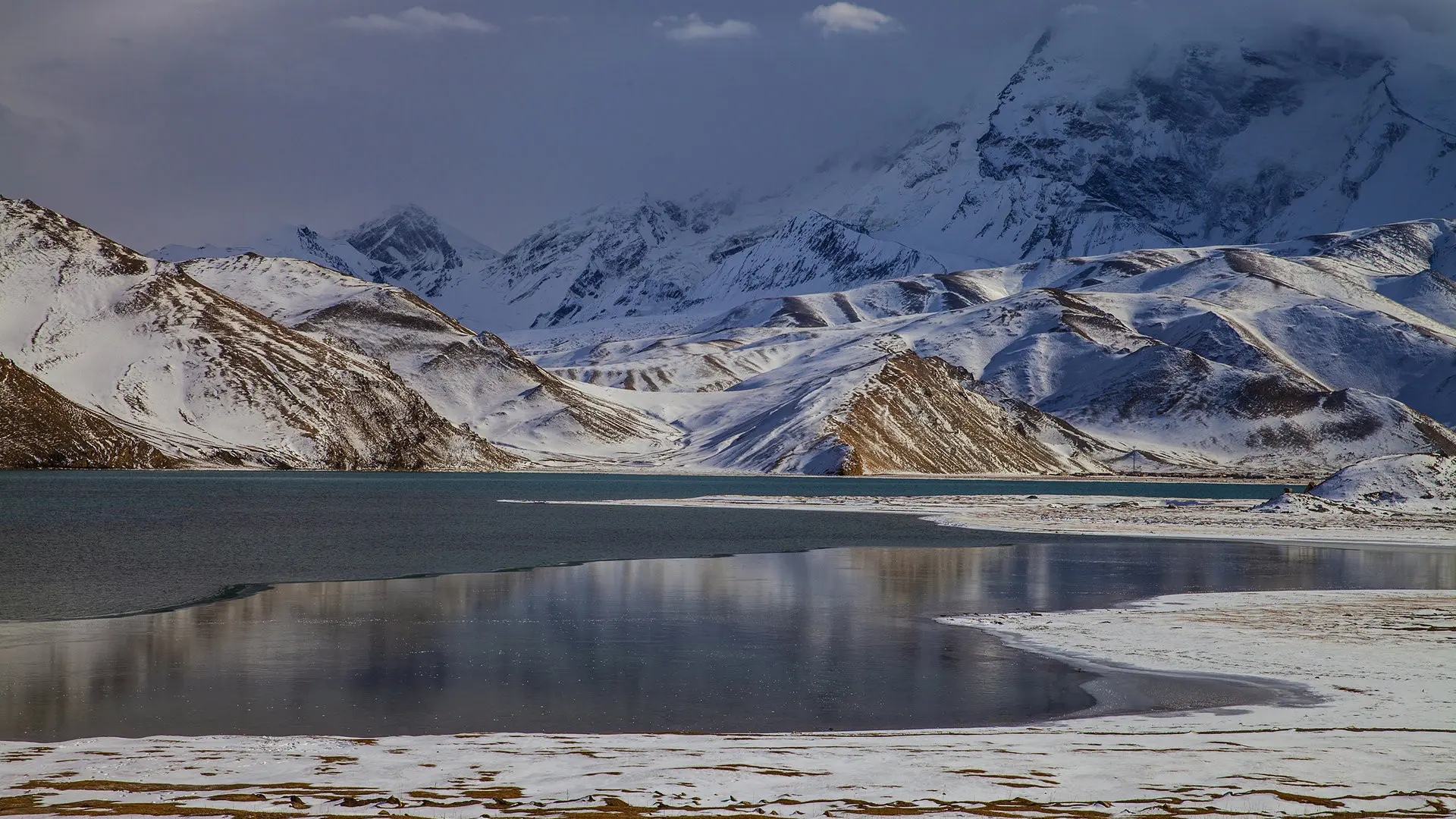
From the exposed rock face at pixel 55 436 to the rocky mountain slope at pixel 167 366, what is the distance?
1.52 ft

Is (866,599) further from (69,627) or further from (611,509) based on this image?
(611,509)

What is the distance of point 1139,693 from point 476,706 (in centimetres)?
1078

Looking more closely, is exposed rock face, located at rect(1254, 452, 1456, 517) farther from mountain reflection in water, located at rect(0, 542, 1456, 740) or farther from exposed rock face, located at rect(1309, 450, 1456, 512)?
mountain reflection in water, located at rect(0, 542, 1456, 740)

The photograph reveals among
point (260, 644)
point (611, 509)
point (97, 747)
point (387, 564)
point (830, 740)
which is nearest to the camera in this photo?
point (97, 747)

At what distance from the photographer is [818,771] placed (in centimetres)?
1555

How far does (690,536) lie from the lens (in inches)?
2512

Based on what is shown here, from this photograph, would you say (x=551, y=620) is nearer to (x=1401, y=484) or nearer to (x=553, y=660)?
(x=553, y=660)

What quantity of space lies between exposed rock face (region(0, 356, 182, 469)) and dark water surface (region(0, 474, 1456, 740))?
280 ft

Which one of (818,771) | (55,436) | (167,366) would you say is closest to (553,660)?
(818,771)

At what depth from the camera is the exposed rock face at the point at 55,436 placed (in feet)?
480

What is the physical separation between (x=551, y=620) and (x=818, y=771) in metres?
16.5

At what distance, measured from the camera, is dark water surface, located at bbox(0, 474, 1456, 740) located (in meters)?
20.5

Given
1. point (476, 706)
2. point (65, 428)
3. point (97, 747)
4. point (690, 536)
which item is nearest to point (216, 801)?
point (97, 747)

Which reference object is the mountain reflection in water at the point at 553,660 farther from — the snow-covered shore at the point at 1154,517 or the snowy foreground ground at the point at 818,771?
the snow-covered shore at the point at 1154,517
